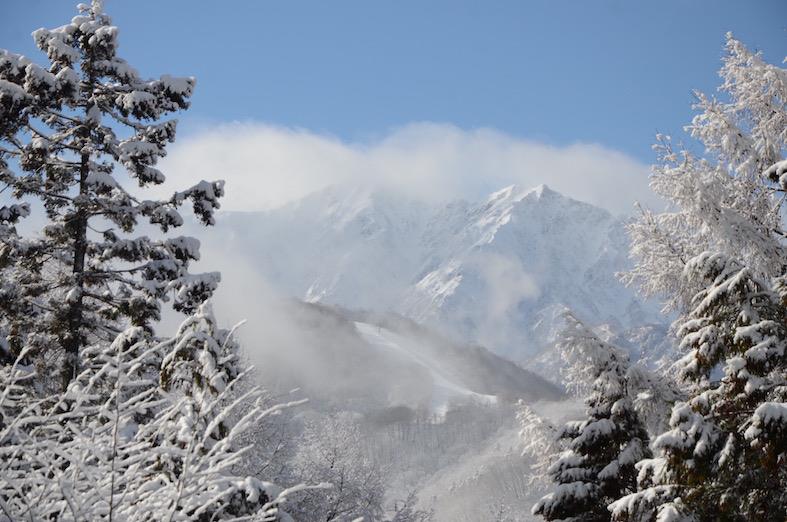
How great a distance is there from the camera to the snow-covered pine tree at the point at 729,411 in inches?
276

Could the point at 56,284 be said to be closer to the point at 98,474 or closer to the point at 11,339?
the point at 11,339

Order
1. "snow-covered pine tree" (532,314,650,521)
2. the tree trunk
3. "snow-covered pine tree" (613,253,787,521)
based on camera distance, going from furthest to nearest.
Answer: "snow-covered pine tree" (532,314,650,521)
the tree trunk
"snow-covered pine tree" (613,253,787,521)

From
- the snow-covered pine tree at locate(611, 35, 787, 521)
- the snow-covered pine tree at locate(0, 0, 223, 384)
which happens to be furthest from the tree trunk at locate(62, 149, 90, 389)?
the snow-covered pine tree at locate(611, 35, 787, 521)

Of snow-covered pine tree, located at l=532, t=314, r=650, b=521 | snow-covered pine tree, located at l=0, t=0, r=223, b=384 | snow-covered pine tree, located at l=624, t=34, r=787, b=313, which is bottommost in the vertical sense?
snow-covered pine tree, located at l=532, t=314, r=650, b=521

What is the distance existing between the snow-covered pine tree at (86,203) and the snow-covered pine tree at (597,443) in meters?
6.77

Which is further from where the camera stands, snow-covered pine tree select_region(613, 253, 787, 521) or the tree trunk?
the tree trunk

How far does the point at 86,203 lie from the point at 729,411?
30.9ft

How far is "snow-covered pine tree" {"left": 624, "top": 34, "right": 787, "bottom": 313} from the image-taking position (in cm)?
955

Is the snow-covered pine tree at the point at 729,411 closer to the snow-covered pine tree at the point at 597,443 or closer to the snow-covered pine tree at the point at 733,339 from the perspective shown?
the snow-covered pine tree at the point at 733,339

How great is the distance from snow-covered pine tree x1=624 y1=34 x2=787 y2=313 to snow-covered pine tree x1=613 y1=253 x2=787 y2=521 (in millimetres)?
2168

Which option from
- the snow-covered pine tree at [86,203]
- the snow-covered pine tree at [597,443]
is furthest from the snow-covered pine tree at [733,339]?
the snow-covered pine tree at [86,203]

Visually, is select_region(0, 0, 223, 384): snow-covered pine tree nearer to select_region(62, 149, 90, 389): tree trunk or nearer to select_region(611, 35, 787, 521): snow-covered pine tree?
select_region(62, 149, 90, 389): tree trunk

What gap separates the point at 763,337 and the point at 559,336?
484 centimetres

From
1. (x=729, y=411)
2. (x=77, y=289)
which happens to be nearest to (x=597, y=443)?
(x=729, y=411)
